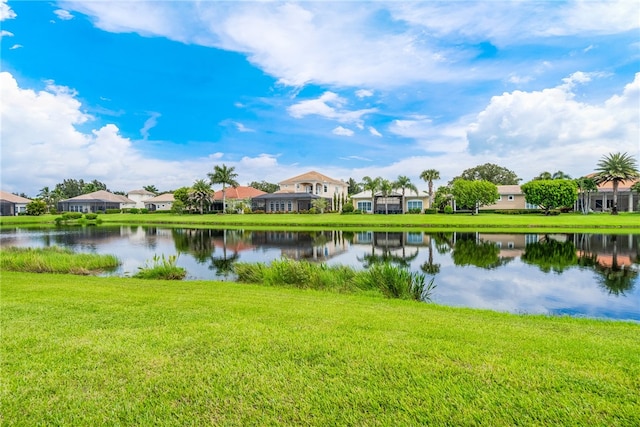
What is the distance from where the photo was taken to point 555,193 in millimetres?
51812

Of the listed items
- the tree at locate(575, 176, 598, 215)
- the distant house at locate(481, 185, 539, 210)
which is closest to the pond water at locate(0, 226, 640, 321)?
the tree at locate(575, 176, 598, 215)

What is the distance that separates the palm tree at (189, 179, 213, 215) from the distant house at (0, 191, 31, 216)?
4145 centimetres

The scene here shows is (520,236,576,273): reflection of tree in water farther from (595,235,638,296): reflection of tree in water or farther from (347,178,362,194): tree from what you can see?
(347,178,362,194): tree

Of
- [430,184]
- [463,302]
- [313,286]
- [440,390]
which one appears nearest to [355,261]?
[313,286]

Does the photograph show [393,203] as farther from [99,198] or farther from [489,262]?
[99,198]

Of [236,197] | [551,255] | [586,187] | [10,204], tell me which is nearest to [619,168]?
[586,187]

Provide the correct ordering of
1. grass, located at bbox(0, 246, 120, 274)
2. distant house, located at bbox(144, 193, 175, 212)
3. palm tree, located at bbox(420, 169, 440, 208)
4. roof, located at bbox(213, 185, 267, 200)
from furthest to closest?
1. distant house, located at bbox(144, 193, 175, 212)
2. roof, located at bbox(213, 185, 267, 200)
3. palm tree, located at bbox(420, 169, 440, 208)
4. grass, located at bbox(0, 246, 120, 274)

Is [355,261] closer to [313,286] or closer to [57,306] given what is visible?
[313,286]

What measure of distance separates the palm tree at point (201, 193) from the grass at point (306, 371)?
63.7m

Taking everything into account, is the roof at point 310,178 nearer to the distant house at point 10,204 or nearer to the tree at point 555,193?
the tree at point 555,193

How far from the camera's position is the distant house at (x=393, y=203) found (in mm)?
61812

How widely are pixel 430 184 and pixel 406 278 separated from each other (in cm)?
5336

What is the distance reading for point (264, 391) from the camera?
11.3 ft

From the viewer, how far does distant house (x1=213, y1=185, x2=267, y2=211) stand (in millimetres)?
67125
